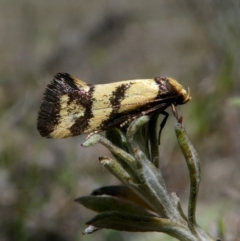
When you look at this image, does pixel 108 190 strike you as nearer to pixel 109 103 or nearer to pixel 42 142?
pixel 109 103

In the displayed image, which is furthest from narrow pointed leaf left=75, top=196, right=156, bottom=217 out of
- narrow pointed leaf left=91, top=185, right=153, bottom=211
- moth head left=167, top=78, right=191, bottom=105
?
moth head left=167, top=78, right=191, bottom=105

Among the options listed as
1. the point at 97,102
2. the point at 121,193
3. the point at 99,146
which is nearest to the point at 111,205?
the point at 121,193

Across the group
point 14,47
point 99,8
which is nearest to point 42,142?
point 14,47

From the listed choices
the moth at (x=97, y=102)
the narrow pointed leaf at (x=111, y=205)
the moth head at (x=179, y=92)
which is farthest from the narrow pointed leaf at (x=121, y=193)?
the moth head at (x=179, y=92)

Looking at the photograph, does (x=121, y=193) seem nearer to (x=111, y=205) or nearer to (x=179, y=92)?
(x=111, y=205)

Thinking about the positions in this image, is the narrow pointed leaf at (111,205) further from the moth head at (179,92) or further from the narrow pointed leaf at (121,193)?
the moth head at (179,92)

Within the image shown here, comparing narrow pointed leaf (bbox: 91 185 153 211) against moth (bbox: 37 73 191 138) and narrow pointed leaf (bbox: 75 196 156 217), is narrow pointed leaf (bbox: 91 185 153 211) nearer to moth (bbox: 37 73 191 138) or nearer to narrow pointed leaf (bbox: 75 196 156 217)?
narrow pointed leaf (bbox: 75 196 156 217)
